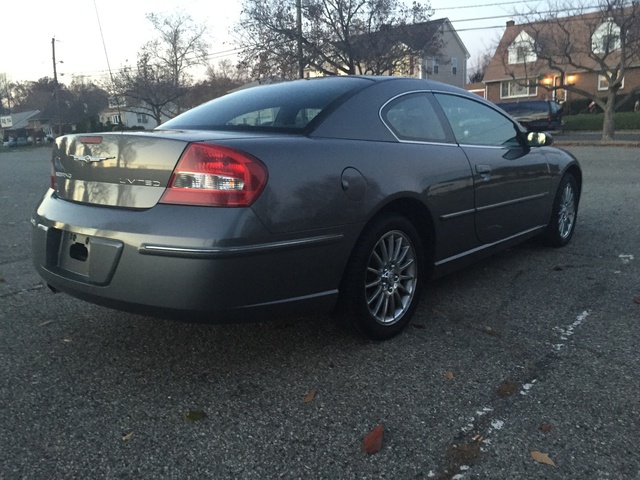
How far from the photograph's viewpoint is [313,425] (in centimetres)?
242

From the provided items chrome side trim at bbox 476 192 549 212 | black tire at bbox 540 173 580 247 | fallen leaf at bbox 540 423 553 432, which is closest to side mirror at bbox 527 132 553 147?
chrome side trim at bbox 476 192 549 212

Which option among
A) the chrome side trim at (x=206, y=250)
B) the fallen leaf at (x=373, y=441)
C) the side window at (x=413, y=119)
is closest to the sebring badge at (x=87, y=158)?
the chrome side trim at (x=206, y=250)

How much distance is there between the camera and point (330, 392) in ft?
8.85

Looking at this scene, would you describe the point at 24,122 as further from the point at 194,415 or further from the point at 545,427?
the point at 545,427

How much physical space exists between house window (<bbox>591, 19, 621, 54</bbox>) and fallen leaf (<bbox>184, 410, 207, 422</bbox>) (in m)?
23.4

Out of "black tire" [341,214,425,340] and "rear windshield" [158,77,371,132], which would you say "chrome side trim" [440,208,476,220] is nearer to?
"black tire" [341,214,425,340]

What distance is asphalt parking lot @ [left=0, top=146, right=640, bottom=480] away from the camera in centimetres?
217

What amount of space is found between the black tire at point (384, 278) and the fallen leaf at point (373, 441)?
32.1 inches

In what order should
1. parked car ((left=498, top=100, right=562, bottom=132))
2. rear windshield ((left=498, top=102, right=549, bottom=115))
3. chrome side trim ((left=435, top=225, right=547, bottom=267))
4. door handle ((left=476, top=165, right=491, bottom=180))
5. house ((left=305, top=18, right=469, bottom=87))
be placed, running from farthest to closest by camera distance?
rear windshield ((left=498, top=102, right=549, bottom=115))
parked car ((left=498, top=100, right=562, bottom=132))
house ((left=305, top=18, right=469, bottom=87))
door handle ((left=476, top=165, right=491, bottom=180))
chrome side trim ((left=435, top=225, right=547, bottom=267))

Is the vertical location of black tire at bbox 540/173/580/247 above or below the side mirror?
below

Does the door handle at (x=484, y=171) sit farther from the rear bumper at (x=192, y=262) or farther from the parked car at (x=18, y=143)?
the parked car at (x=18, y=143)

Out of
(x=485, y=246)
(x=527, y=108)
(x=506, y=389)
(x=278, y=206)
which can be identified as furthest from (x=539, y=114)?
(x=278, y=206)

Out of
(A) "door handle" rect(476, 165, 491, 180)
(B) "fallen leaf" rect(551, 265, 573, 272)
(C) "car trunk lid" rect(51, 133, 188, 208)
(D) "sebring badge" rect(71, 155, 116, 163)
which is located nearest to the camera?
(C) "car trunk lid" rect(51, 133, 188, 208)

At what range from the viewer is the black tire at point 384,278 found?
303 centimetres
